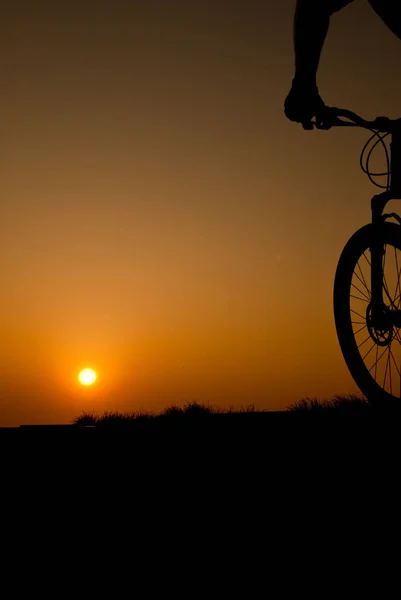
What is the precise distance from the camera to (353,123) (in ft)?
14.9

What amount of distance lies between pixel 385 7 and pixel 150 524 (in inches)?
102

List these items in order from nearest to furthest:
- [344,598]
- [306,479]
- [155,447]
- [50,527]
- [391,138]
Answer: [344,598]
[50,527]
[306,479]
[155,447]
[391,138]

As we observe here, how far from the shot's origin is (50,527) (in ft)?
7.53

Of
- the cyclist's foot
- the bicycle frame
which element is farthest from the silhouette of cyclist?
the bicycle frame

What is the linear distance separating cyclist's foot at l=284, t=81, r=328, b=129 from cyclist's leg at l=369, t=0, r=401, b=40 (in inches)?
38.0

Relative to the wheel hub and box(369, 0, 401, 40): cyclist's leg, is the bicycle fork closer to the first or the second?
the wheel hub

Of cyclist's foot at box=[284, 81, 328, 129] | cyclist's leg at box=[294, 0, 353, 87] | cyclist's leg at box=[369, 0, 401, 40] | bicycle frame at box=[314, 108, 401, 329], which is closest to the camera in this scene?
cyclist's leg at box=[369, 0, 401, 40]

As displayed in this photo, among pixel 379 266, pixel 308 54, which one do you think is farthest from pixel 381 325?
pixel 308 54

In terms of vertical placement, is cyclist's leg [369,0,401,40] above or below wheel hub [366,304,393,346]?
above

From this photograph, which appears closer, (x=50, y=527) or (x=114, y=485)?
(x=50, y=527)

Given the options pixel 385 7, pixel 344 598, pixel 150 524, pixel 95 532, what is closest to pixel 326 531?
pixel 344 598

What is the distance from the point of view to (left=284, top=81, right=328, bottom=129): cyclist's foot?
420 centimetres

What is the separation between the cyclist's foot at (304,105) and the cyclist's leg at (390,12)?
0.96m

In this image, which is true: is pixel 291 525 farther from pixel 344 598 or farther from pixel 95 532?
pixel 95 532
